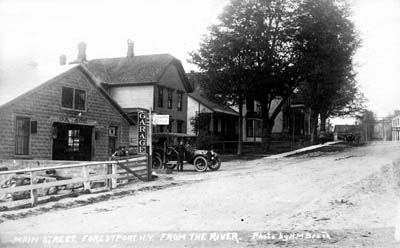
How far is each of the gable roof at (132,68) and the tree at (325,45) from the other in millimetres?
8454

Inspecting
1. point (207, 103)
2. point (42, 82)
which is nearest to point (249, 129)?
point (207, 103)

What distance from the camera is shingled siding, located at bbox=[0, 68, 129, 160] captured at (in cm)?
1680

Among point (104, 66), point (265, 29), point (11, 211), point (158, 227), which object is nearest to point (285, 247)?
point (158, 227)

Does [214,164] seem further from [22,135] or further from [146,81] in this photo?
[146,81]

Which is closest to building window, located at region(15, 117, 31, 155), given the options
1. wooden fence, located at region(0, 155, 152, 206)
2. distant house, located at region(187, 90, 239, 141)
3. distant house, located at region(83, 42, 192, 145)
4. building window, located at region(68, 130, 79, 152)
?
building window, located at region(68, 130, 79, 152)

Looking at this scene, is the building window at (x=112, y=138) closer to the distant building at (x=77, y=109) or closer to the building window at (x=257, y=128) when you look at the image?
the distant building at (x=77, y=109)

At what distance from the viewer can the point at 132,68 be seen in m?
29.9

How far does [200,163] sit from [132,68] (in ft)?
41.5

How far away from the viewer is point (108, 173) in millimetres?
13062

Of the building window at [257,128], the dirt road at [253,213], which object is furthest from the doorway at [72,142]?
the building window at [257,128]

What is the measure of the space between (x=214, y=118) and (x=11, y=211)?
29746mm

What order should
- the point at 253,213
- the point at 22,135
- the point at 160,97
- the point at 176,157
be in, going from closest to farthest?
the point at 253,213
the point at 22,135
the point at 176,157
the point at 160,97

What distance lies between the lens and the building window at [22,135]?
17364mm

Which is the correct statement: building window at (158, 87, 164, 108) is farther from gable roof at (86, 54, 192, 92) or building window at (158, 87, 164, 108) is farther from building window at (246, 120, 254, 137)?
building window at (246, 120, 254, 137)
